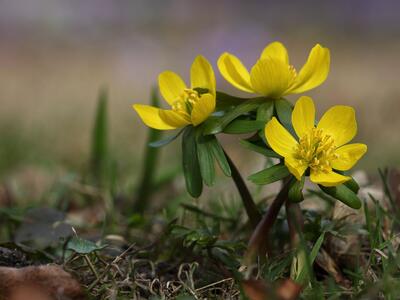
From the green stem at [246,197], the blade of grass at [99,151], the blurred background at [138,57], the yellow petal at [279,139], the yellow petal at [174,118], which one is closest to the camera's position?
the yellow petal at [279,139]

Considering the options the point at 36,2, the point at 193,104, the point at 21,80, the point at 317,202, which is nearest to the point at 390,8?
the point at 36,2

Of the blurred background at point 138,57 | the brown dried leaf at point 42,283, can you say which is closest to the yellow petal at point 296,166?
the brown dried leaf at point 42,283

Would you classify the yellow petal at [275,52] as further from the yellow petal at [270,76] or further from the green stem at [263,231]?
the green stem at [263,231]

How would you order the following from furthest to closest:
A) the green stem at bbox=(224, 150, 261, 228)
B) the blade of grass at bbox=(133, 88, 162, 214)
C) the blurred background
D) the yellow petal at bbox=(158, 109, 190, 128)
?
the blurred background
the blade of grass at bbox=(133, 88, 162, 214)
the green stem at bbox=(224, 150, 261, 228)
the yellow petal at bbox=(158, 109, 190, 128)

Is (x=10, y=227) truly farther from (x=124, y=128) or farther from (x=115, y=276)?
(x=124, y=128)

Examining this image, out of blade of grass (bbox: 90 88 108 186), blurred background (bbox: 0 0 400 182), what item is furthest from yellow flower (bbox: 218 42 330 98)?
blurred background (bbox: 0 0 400 182)

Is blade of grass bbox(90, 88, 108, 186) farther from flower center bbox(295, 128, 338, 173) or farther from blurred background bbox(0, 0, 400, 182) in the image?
flower center bbox(295, 128, 338, 173)
